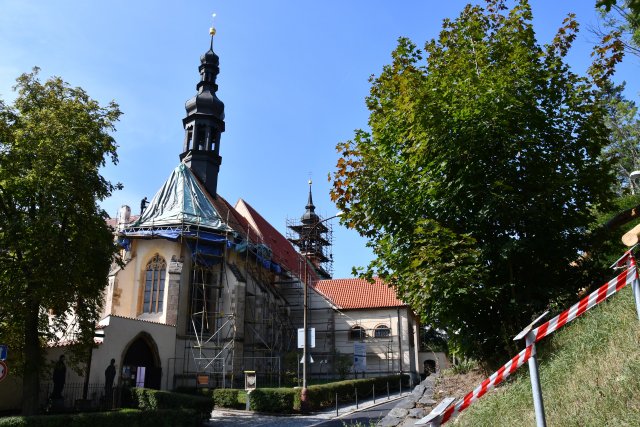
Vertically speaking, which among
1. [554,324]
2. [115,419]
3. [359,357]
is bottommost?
[115,419]

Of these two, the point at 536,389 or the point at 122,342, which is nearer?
the point at 536,389

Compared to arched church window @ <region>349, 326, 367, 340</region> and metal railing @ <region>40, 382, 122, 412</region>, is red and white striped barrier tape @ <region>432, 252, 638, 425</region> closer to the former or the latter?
metal railing @ <region>40, 382, 122, 412</region>

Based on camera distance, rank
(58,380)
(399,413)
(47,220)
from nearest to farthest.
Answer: (399,413), (47,220), (58,380)

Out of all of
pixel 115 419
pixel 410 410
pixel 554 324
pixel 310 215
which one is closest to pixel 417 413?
pixel 410 410

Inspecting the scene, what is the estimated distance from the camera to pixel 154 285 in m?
28.2

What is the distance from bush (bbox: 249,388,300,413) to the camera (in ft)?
66.7

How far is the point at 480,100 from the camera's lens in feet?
25.1

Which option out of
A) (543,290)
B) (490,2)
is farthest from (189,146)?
(543,290)

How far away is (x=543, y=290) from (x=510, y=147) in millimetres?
2231

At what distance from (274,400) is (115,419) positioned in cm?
842

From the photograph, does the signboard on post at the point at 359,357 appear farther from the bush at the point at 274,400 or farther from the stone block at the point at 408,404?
the stone block at the point at 408,404

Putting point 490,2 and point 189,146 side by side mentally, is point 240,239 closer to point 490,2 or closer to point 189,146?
point 189,146

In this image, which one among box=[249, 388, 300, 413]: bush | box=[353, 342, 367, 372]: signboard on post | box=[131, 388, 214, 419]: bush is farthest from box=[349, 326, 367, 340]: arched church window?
box=[131, 388, 214, 419]: bush

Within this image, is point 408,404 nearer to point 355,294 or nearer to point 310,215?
point 355,294
